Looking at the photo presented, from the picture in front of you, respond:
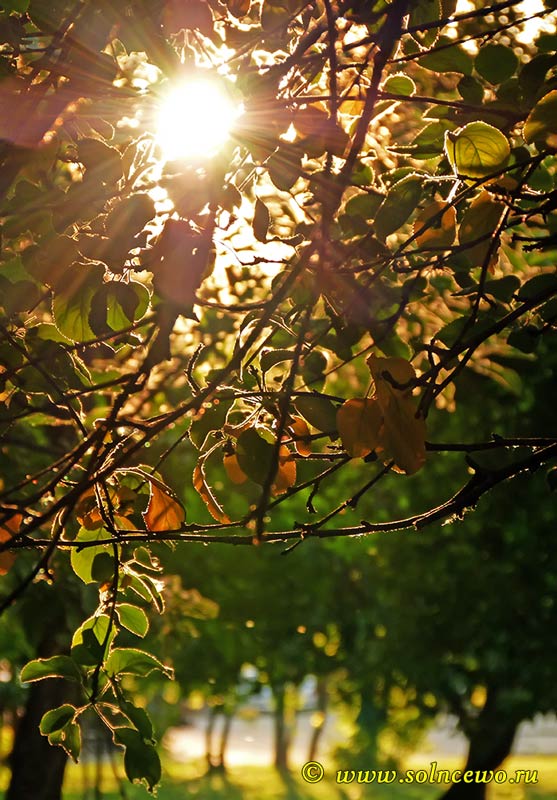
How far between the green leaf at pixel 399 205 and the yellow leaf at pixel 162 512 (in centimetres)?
69

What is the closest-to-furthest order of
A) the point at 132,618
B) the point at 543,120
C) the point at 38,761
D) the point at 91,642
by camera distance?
the point at 543,120
the point at 91,642
the point at 132,618
the point at 38,761

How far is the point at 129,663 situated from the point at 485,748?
59.8 ft

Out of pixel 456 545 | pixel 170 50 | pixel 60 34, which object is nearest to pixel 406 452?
pixel 170 50

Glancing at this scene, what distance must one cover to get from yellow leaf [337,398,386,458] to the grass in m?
25.8

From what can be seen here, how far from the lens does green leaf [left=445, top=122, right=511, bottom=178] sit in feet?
5.63

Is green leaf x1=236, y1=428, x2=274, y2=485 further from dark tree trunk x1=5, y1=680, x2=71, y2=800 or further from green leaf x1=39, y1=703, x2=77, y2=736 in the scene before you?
dark tree trunk x1=5, y1=680, x2=71, y2=800

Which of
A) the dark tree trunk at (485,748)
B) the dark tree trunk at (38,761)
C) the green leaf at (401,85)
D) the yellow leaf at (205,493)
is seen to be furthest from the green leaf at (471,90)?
the dark tree trunk at (485,748)

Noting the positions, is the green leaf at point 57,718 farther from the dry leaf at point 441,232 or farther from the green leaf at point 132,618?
the dry leaf at point 441,232

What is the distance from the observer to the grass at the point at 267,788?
91.5 ft

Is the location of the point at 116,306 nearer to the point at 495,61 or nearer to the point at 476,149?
the point at 476,149

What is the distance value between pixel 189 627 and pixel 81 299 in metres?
7.26

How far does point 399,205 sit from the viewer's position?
73.5 inches

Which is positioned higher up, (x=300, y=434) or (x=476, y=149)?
(x=476, y=149)

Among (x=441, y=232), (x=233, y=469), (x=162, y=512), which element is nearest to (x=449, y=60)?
(x=441, y=232)
